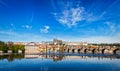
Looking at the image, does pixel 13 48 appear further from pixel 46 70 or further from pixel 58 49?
pixel 46 70

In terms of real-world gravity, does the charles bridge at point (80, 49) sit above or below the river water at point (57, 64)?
above

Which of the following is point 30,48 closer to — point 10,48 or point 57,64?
point 10,48

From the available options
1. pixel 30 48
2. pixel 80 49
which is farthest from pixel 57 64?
pixel 80 49

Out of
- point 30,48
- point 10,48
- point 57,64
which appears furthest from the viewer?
point 30,48

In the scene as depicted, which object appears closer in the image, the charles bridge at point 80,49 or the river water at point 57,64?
the river water at point 57,64

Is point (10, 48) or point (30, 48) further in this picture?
point (30, 48)

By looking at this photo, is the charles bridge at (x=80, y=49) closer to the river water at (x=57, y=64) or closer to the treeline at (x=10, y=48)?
the treeline at (x=10, y=48)

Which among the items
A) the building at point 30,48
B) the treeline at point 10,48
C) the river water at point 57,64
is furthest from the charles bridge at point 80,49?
the river water at point 57,64

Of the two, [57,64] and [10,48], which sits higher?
[10,48]

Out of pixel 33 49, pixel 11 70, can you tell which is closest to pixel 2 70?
pixel 11 70

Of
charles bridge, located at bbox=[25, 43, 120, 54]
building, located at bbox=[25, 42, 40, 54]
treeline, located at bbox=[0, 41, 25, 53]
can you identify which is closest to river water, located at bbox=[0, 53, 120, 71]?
treeline, located at bbox=[0, 41, 25, 53]

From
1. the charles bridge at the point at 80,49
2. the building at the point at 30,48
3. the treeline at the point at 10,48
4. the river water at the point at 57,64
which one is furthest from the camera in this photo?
the building at the point at 30,48

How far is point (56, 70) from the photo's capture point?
3775 centimetres

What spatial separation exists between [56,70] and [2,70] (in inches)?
319
